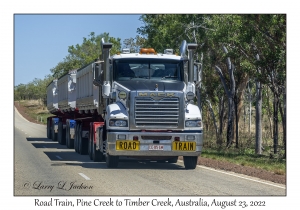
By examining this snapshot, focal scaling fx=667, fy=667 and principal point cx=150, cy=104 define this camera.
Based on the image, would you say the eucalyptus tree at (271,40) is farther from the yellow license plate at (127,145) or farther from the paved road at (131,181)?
the yellow license plate at (127,145)

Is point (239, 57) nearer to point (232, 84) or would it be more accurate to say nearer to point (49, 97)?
point (232, 84)

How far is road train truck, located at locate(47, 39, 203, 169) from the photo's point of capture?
17328mm

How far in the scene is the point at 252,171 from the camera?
714 inches

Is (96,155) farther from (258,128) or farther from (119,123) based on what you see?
(258,128)

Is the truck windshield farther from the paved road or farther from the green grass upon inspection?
the green grass

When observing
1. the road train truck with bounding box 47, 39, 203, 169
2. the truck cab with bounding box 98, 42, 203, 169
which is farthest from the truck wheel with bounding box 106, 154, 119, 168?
the truck cab with bounding box 98, 42, 203, 169

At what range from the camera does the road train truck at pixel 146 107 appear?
56.9 ft

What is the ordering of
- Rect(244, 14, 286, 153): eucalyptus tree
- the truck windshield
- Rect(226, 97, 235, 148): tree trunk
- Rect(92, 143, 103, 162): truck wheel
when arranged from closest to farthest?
the truck windshield < Rect(92, 143, 103, 162): truck wheel < Rect(244, 14, 286, 153): eucalyptus tree < Rect(226, 97, 235, 148): tree trunk

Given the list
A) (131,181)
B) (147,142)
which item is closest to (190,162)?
(147,142)

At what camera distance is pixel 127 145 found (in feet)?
56.6

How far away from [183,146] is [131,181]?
2.47 metres

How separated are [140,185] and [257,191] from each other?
8.56 ft

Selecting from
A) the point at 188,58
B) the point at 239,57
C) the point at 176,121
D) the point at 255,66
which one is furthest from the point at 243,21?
the point at 176,121

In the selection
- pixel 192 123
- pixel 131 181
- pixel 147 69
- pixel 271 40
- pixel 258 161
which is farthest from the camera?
pixel 271 40
